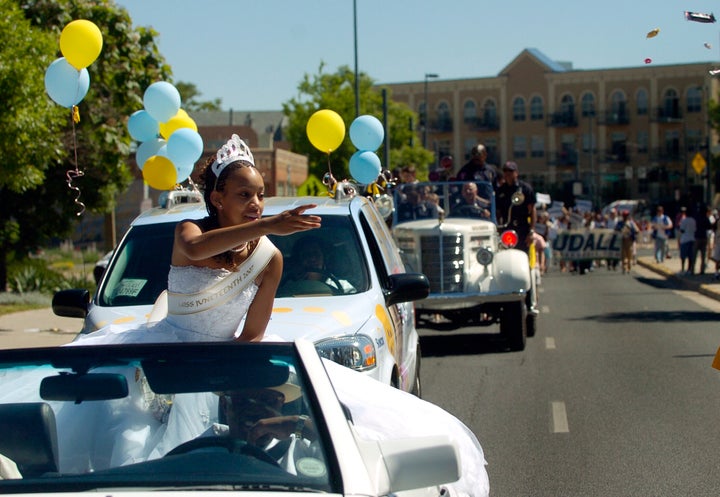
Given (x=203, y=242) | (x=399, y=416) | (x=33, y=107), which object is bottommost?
(x=399, y=416)

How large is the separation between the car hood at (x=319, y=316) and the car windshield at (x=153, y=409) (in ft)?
6.82

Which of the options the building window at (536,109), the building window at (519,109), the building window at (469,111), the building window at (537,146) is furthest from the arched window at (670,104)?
the building window at (469,111)

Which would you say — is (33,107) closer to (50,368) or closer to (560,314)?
(560,314)

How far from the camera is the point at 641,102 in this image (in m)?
88.3

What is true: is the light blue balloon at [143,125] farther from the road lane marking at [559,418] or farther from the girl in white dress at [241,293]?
the girl in white dress at [241,293]

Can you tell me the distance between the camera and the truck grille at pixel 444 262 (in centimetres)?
1504

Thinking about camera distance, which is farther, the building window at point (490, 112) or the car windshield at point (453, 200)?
the building window at point (490, 112)

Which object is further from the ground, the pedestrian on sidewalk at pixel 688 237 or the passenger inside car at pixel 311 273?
the passenger inside car at pixel 311 273

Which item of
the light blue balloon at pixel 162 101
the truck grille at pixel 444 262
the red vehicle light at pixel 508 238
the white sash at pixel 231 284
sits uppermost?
the light blue balloon at pixel 162 101

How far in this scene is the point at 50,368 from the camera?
3826 millimetres

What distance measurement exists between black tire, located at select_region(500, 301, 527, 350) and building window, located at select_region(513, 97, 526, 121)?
3072 inches

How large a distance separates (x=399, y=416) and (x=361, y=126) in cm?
738

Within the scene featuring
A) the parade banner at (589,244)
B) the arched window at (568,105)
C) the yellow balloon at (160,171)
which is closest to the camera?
the yellow balloon at (160,171)

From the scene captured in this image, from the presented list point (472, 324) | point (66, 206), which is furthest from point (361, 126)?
point (66, 206)
